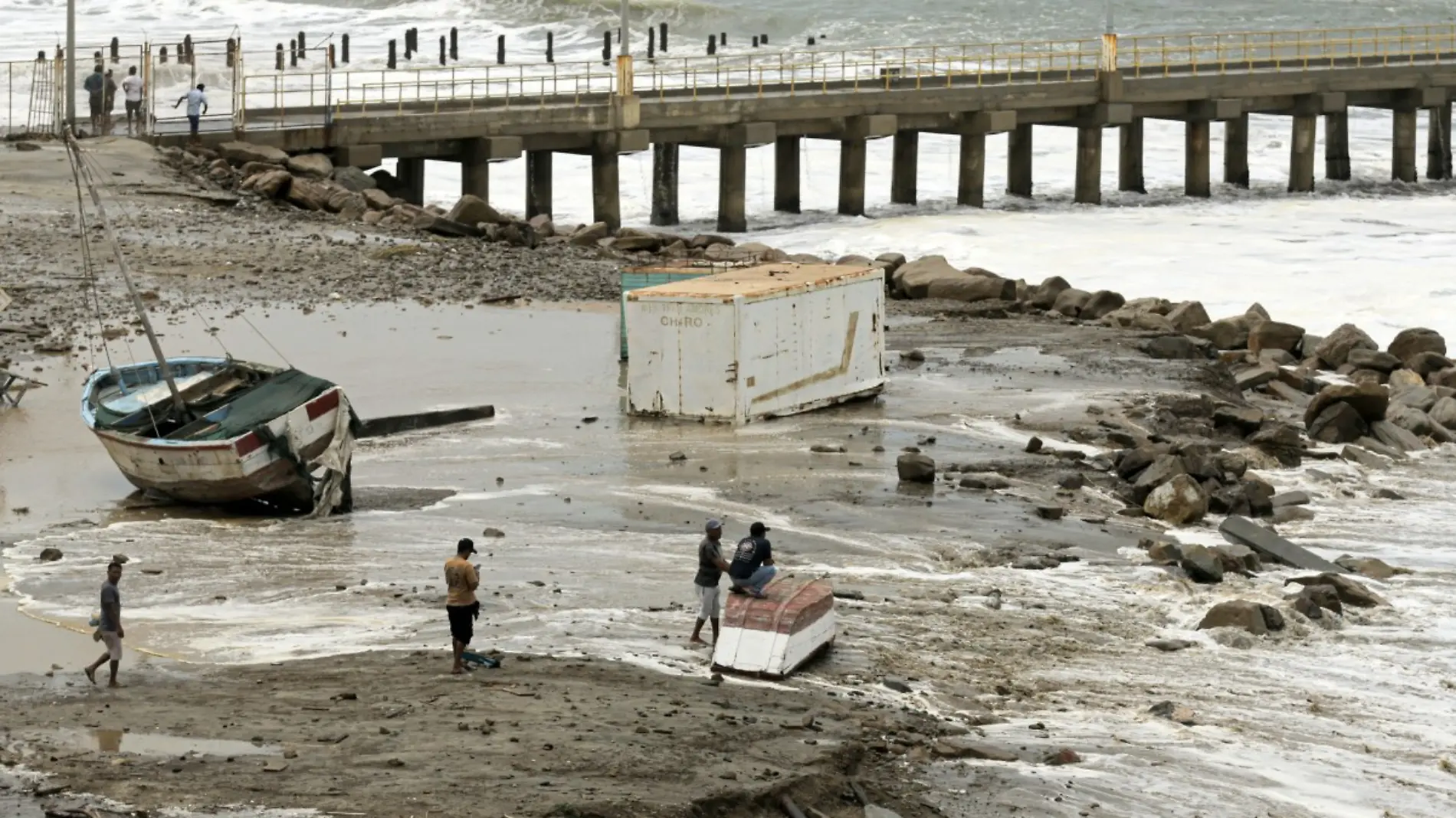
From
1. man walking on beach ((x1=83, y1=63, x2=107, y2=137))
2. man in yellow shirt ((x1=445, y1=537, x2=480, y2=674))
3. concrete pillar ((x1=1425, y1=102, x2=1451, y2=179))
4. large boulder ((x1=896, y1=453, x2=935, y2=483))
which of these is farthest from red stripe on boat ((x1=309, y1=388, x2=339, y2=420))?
concrete pillar ((x1=1425, y1=102, x2=1451, y2=179))

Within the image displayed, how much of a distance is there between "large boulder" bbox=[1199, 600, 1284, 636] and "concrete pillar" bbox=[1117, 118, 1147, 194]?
116 ft

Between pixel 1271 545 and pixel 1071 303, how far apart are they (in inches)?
523

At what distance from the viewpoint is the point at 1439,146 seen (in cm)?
5341

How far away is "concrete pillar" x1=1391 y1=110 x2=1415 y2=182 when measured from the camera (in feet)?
170

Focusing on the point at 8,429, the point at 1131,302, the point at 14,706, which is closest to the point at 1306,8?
the point at 1131,302

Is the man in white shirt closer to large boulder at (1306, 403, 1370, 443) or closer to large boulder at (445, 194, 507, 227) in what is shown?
large boulder at (445, 194, 507, 227)

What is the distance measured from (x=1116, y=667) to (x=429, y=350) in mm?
13243

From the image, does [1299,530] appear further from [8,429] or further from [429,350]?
[8,429]

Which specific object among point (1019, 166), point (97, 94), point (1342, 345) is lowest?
point (1342, 345)

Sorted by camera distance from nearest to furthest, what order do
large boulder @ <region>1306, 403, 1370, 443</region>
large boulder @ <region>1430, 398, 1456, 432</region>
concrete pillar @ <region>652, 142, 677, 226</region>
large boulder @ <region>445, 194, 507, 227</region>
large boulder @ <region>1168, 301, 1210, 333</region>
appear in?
large boulder @ <region>1306, 403, 1370, 443</region>
large boulder @ <region>1430, 398, 1456, 432</region>
large boulder @ <region>1168, 301, 1210, 333</region>
large boulder @ <region>445, 194, 507, 227</region>
concrete pillar @ <region>652, 142, 677, 226</region>

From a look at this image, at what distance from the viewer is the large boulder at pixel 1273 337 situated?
96.7 feet

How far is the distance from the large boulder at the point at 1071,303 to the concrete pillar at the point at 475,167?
Answer: 522 inches

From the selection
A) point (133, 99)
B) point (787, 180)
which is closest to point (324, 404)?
point (133, 99)

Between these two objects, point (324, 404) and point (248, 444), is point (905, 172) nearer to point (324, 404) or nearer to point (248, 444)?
point (324, 404)
